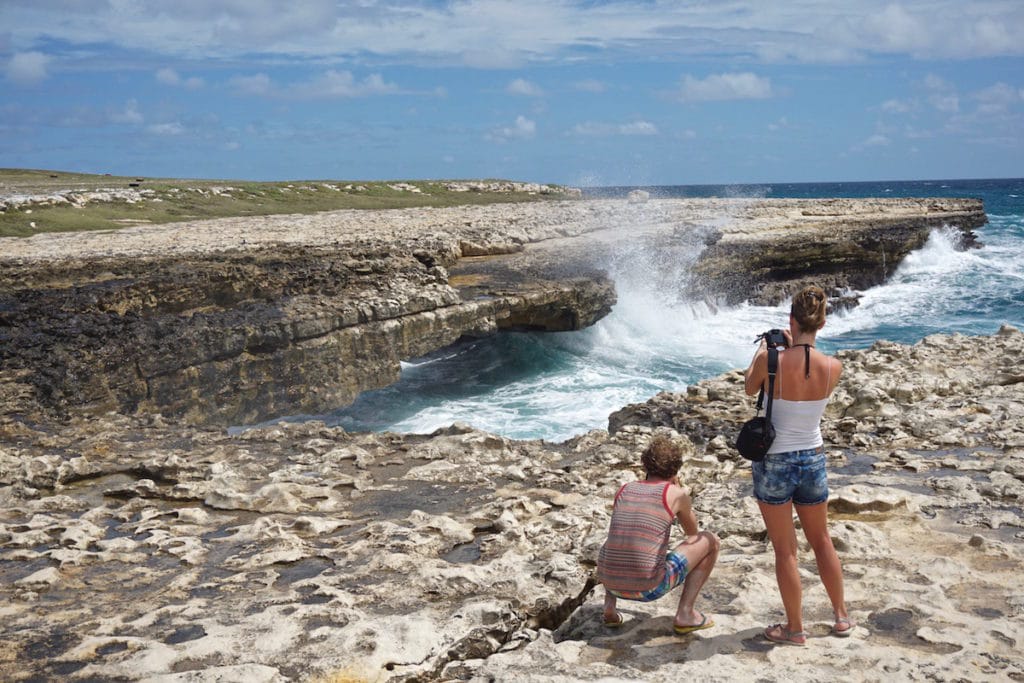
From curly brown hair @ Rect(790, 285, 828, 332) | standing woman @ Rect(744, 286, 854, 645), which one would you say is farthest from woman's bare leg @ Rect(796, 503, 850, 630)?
curly brown hair @ Rect(790, 285, 828, 332)

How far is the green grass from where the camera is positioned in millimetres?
23734

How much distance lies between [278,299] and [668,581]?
9.87m

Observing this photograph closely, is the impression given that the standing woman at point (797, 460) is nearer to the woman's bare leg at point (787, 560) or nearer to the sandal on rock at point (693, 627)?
the woman's bare leg at point (787, 560)

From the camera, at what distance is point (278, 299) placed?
1293 centimetres

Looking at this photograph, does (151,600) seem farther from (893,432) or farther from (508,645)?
(893,432)

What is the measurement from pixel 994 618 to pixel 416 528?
357 centimetres

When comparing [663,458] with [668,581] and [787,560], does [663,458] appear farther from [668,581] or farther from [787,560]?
[787,560]

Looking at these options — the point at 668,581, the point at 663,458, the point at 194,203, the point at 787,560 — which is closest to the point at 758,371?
the point at 663,458

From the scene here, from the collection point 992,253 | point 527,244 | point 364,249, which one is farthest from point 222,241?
point 992,253

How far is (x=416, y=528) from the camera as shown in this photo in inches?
234

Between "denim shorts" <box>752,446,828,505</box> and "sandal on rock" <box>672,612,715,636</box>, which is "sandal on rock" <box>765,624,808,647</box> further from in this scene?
"denim shorts" <box>752,446,828,505</box>

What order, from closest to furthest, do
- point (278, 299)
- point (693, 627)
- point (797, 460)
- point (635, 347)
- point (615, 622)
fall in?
point (797, 460), point (693, 627), point (615, 622), point (278, 299), point (635, 347)

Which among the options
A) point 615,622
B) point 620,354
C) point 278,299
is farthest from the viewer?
point 620,354

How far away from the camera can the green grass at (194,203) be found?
77.9 feet
